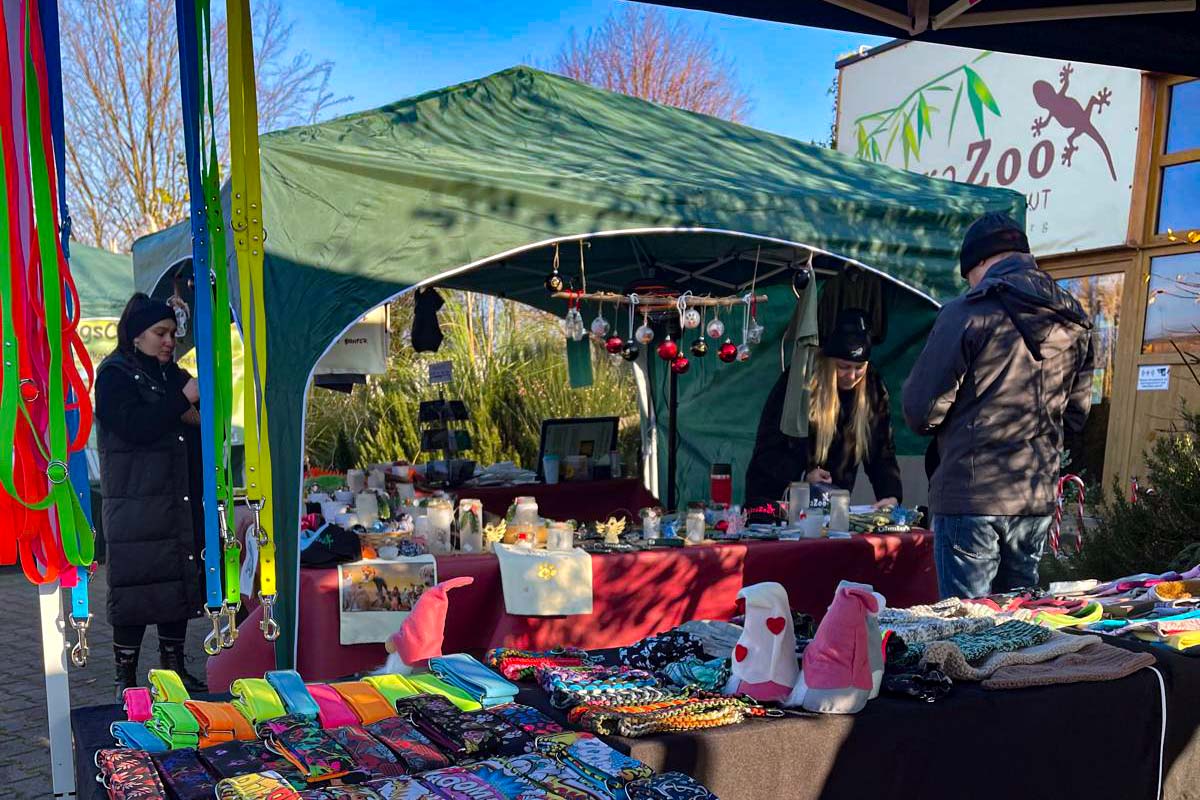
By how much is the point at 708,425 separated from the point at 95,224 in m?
11.3

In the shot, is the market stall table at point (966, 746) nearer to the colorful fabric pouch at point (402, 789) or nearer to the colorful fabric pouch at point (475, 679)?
the colorful fabric pouch at point (475, 679)

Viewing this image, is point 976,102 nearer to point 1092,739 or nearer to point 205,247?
point 1092,739

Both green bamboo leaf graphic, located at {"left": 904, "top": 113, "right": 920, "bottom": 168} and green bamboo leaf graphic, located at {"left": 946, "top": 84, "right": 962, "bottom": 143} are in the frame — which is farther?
green bamboo leaf graphic, located at {"left": 904, "top": 113, "right": 920, "bottom": 168}

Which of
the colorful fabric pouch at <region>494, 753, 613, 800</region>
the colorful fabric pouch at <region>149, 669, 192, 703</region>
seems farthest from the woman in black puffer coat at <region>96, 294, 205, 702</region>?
the colorful fabric pouch at <region>494, 753, 613, 800</region>

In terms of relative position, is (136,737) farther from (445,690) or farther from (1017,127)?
(1017,127)

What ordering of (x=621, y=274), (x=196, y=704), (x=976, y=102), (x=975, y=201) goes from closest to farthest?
(x=196, y=704) < (x=975, y=201) < (x=621, y=274) < (x=976, y=102)

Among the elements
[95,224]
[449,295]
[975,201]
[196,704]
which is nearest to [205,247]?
[196,704]

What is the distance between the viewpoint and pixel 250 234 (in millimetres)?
1566

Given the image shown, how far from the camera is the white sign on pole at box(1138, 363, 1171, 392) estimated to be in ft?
24.7

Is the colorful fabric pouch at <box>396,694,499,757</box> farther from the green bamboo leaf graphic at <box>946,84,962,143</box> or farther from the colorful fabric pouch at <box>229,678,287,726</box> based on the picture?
the green bamboo leaf graphic at <box>946,84,962,143</box>

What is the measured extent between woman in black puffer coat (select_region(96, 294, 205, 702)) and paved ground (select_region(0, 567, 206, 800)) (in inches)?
16.9

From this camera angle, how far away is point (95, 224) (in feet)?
48.5

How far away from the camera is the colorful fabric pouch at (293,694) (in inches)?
71.4

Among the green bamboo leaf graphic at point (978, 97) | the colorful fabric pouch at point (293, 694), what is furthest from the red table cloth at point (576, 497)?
the green bamboo leaf graphic at point (978, 97)
